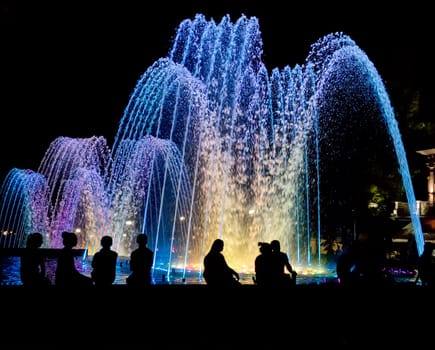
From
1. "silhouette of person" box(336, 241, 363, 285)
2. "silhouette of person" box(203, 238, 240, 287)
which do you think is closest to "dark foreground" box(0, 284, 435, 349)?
"silhouette of person" box(203, 238, 240, 287)

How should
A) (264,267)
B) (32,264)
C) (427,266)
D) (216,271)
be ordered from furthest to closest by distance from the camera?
(427,266)
(264,267)
(216,271)
(32,264)

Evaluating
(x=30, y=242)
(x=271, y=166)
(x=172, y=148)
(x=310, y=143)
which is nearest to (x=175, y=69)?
(x=172, y=148)

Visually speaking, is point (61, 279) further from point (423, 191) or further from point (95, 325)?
point (423, 191)

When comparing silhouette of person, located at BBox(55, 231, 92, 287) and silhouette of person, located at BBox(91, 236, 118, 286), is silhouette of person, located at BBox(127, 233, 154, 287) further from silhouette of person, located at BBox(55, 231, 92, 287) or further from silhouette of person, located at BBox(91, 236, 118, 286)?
silhouette of person, located at BBox(55, 231, 92, 287)

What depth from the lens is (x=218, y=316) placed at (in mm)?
6906

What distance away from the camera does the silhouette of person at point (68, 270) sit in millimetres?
6340

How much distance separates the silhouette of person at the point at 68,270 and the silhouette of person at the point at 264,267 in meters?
2.71

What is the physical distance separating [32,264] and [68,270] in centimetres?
50

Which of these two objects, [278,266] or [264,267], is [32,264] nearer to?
[264,267]

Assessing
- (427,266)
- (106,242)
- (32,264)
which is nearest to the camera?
(32,264)

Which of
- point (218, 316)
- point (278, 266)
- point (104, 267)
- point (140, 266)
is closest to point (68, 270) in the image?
point (104, 267)

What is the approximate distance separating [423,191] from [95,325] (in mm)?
32562

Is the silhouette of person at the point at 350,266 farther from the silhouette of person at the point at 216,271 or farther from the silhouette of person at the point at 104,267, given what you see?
the silhouette of person at the point at 104,267

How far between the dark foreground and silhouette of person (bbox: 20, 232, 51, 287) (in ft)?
0.49
